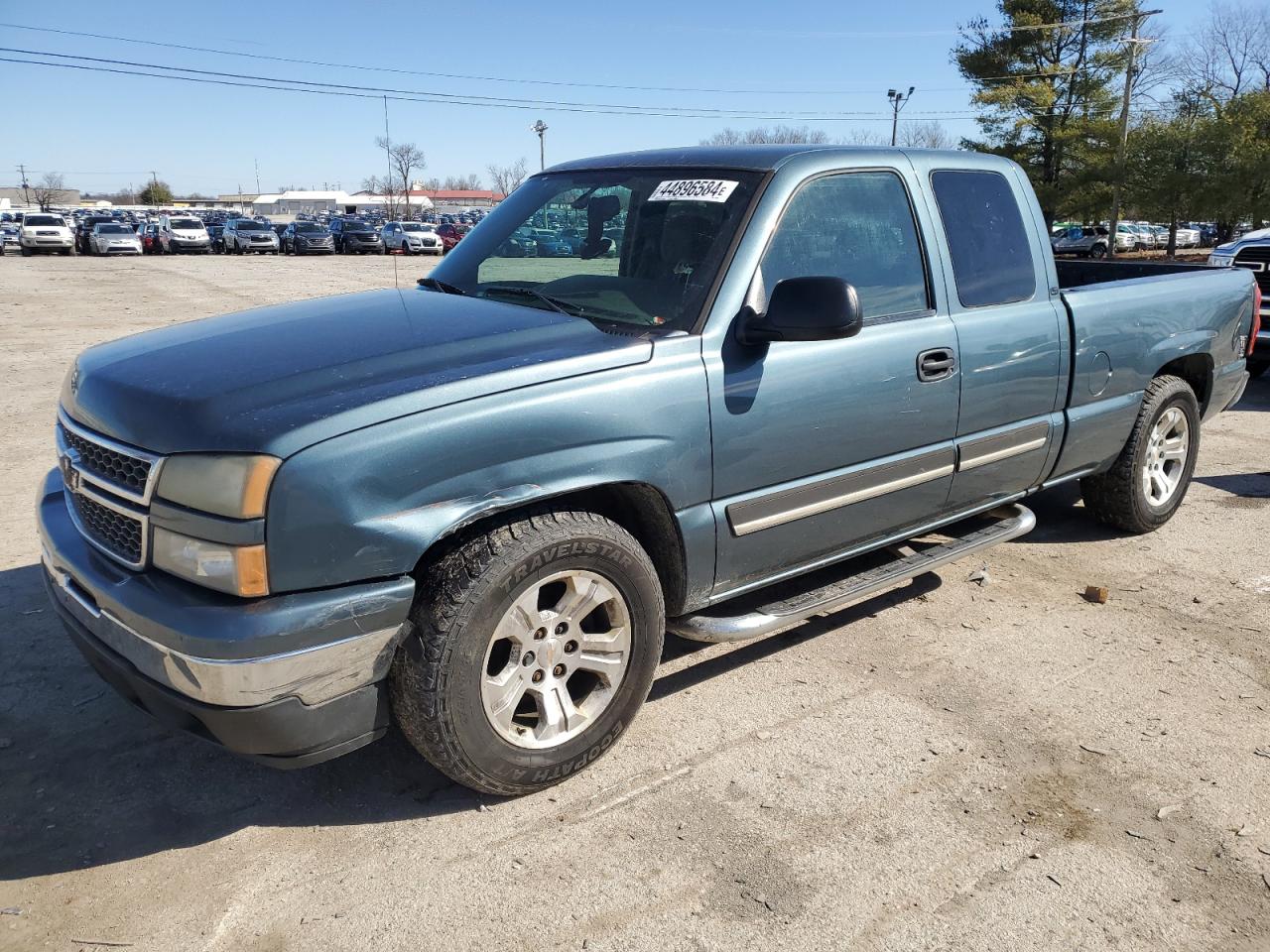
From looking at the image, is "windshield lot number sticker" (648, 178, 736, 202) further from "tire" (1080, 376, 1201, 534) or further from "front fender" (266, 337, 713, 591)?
"tire" (1080, 376, 1201, 534)

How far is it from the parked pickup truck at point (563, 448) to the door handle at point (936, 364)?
0.01 meters

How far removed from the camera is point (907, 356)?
3625mm

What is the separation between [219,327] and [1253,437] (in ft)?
25.7

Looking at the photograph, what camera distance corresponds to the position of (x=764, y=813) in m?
2.90

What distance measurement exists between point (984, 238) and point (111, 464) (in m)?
3.38

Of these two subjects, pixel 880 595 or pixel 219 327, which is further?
pixel 880 595

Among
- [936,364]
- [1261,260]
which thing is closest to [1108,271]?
[936,364]

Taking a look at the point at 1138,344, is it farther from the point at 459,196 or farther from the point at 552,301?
the point at 459,196

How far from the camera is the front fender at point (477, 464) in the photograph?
94.5 inches

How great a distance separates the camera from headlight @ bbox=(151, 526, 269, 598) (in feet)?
7.75

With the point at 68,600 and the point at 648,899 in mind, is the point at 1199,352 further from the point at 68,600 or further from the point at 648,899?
the point at 68,600

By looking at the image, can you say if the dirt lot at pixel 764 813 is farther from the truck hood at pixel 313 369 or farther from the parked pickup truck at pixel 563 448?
the truck hood at pixel 313 369

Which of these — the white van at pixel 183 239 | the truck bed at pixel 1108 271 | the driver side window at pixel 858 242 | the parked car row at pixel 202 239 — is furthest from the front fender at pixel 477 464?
the white van at pixel 183 239

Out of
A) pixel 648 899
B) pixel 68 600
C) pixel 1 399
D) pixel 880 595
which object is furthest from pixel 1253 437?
pixel 1 399
